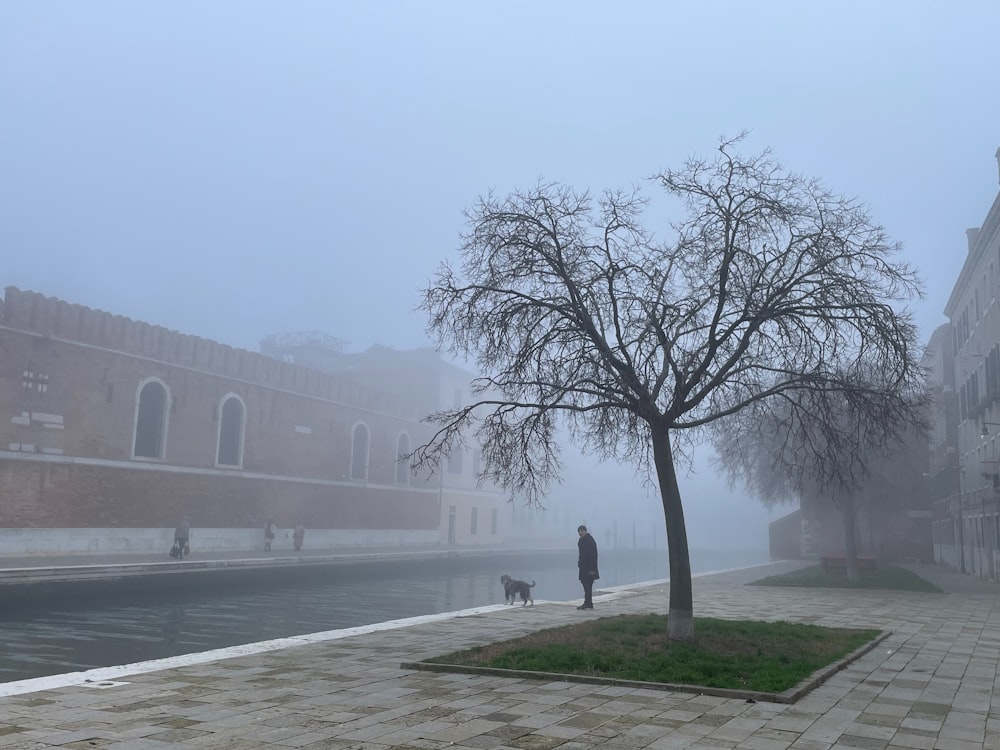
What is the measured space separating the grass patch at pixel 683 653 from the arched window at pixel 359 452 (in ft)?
119

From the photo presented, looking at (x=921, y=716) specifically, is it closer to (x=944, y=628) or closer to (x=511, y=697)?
(x=511, y=697)

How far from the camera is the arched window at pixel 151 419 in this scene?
108 ft

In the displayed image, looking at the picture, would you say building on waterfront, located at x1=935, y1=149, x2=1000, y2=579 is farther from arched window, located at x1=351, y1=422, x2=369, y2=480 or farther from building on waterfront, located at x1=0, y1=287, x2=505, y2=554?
arched window, located at x1=351, y1=422, x2=369, y2=480

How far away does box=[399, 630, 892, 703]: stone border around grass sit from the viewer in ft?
23.6

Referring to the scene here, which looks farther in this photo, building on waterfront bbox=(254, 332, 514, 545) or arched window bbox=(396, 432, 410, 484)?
building on waterfront bbox=(254, 332, 514, 545)

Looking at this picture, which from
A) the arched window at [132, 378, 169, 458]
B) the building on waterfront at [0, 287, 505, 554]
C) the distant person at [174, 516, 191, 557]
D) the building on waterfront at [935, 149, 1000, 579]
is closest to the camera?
the building on waterfront at [935, 149, 1000, 579]

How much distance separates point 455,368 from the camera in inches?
2371

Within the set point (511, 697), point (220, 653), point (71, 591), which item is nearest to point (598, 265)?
point (511, 697)

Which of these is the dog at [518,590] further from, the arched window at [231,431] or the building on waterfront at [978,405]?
the arched window at [231,431]

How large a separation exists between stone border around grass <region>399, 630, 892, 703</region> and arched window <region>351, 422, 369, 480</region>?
38.7 metres

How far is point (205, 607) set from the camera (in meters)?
18.5

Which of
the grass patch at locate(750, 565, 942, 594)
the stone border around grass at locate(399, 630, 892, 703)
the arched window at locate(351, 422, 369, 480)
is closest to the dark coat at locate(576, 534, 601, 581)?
the stone border around grass at locate(399, 630, 892, 703)

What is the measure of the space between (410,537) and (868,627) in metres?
40.2

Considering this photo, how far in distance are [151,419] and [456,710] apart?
30.0 metres
